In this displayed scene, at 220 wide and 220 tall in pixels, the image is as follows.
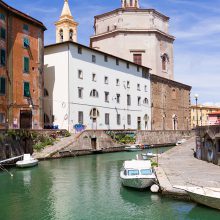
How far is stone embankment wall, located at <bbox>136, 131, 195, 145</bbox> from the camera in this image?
60906mm

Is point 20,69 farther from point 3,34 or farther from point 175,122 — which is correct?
point 175,122

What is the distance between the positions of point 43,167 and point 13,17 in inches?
723

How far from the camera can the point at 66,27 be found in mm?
73000

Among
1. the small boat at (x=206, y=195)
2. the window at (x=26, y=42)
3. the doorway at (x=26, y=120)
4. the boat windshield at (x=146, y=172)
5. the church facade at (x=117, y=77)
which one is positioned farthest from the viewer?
the church facade at (x=117, y=77)

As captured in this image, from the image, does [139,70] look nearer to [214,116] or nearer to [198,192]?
[214,116]

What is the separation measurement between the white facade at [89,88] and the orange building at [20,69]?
471 centimetres

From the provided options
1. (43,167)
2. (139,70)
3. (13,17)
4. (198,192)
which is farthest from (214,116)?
(139,70)

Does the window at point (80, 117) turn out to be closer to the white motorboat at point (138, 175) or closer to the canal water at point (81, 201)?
the canal water at point (81, 201)

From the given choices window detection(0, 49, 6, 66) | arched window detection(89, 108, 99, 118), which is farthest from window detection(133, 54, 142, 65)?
window detection(0, 49, 6, 66)

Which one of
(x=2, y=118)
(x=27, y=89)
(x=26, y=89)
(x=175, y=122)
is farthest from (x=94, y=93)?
(x=175, y=122)

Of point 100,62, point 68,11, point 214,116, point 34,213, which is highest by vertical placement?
point 68,11

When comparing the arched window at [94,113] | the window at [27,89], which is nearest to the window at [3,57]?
the window at [27,89]

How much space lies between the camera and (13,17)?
138 ft

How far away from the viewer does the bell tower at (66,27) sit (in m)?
72.9
